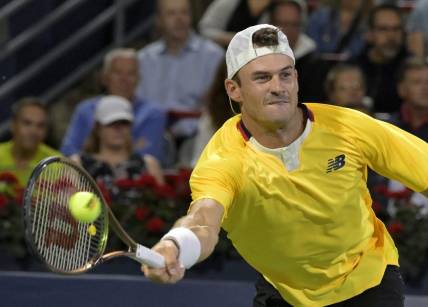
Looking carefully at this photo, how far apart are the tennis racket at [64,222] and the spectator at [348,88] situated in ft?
13.1

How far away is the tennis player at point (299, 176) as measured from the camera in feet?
15.8

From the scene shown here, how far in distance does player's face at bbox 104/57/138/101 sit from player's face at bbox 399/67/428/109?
1.87 m

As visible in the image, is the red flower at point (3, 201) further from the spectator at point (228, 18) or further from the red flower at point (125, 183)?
the spectator at point (228, 18)

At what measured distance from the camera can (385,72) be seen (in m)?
8.87

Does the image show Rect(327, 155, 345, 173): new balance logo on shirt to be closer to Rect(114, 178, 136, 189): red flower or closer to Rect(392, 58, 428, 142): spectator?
Rect(114, 178, 136, 189): red flower

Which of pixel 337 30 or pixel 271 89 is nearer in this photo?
pixel 271 89

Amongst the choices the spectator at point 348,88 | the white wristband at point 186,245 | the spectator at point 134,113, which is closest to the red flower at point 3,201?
the spectator at point 134,113

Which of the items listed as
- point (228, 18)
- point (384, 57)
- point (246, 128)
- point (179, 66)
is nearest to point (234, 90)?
point (246, 128)

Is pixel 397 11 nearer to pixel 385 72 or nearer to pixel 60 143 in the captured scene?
pixel 385 72

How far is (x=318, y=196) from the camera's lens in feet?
16.1

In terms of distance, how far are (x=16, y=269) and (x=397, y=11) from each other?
3.41 m

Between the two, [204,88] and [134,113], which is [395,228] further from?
[204,88]

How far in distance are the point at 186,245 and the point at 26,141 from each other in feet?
14.0

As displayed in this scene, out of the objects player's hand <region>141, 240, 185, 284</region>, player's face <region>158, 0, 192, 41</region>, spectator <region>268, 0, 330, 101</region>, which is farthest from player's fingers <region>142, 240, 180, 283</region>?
player's face <region>158, 0, 192, 41</region>
